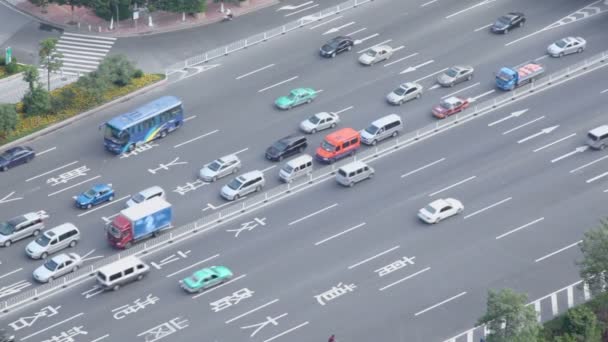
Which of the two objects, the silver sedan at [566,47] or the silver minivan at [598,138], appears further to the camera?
the silver sedan at [566,47]

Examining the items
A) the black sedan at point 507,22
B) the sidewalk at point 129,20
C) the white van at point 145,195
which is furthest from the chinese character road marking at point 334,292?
the sidewalk at point 129,20

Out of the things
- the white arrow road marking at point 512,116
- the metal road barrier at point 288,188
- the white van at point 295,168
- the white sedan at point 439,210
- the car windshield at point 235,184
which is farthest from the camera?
the white arrow road marking at point 512,116

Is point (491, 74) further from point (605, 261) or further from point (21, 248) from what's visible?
point (21, 248)

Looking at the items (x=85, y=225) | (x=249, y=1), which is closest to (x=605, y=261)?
(x=85, y=225)

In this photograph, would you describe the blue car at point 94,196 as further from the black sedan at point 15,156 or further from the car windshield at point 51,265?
the car windshield at point 51,265

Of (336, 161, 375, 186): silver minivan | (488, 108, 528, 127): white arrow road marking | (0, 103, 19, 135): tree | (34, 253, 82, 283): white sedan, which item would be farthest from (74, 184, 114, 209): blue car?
(488, 108, 528, 127): white arrow road marking

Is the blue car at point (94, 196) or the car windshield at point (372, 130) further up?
the car windshield at point (372, 130)

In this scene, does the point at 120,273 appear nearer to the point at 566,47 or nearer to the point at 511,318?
the point at 511,318
